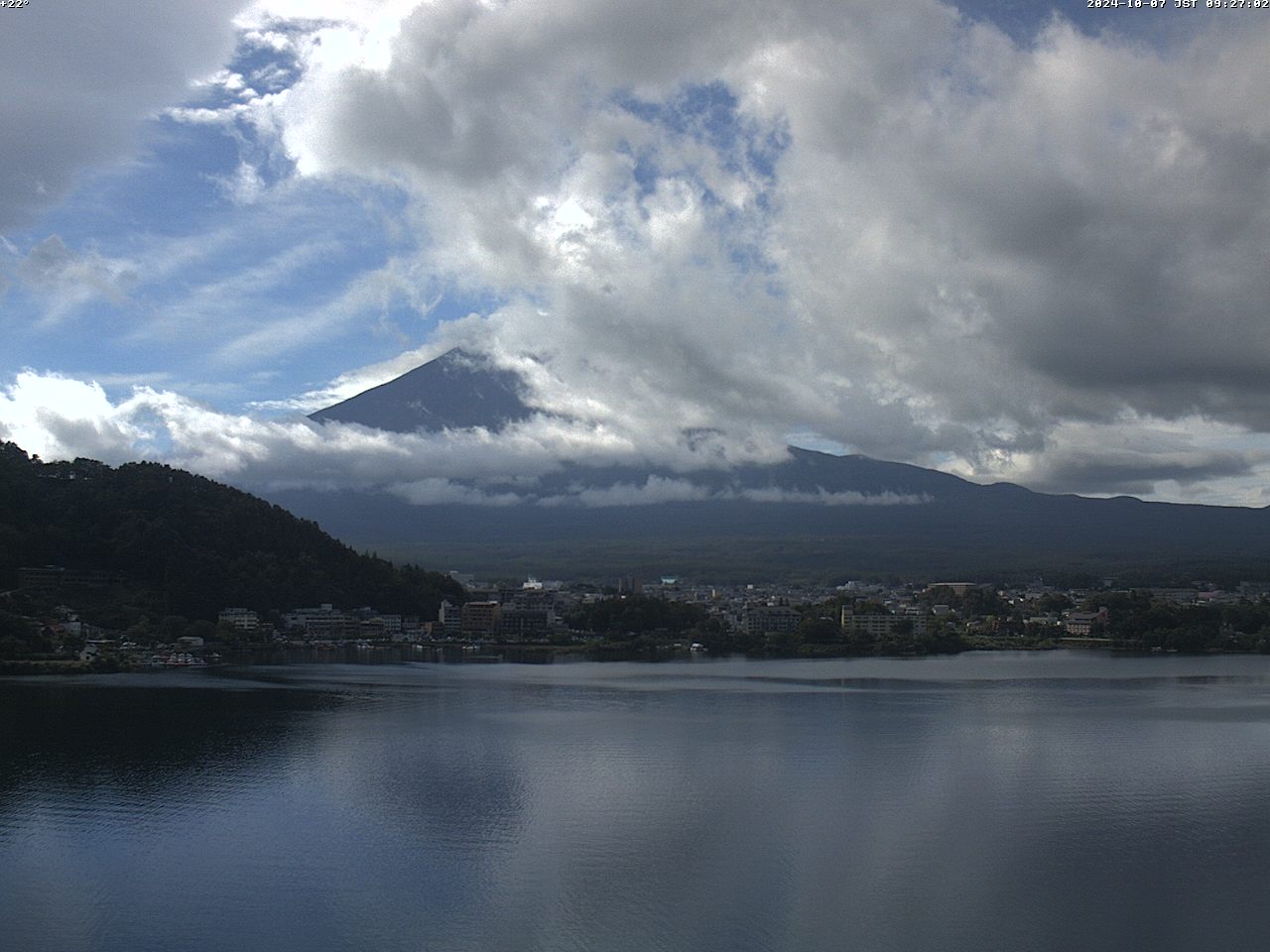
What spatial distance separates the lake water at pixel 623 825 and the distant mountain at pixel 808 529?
35.1 meters

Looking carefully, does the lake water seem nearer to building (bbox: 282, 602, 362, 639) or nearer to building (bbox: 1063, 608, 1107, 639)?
building (bbox: 282, 602, 362, 639)

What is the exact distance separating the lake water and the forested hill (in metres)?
9.33

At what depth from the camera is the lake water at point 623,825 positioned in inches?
242

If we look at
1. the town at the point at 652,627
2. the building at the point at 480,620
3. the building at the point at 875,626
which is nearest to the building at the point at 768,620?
the town at the point at 652,627

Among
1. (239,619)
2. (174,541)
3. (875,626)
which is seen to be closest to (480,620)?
(239,619)

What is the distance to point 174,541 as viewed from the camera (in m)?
25.4

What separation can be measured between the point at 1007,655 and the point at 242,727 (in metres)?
19.8

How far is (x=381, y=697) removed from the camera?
52.7 ft

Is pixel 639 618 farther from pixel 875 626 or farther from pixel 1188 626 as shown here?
pixel 1188 626

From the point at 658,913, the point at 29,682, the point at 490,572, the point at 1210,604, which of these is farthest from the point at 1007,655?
the point at 490,572

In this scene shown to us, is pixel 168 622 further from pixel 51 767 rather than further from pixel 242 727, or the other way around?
pixel 51 767

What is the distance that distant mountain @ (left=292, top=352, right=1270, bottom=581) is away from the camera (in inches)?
2064

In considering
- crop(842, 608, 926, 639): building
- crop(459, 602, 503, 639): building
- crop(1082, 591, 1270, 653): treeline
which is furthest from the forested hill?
crop(1082, 591, 1270, 653): treeline

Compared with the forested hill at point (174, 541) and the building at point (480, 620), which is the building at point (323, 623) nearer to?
the forested hill at point (174, 541)
